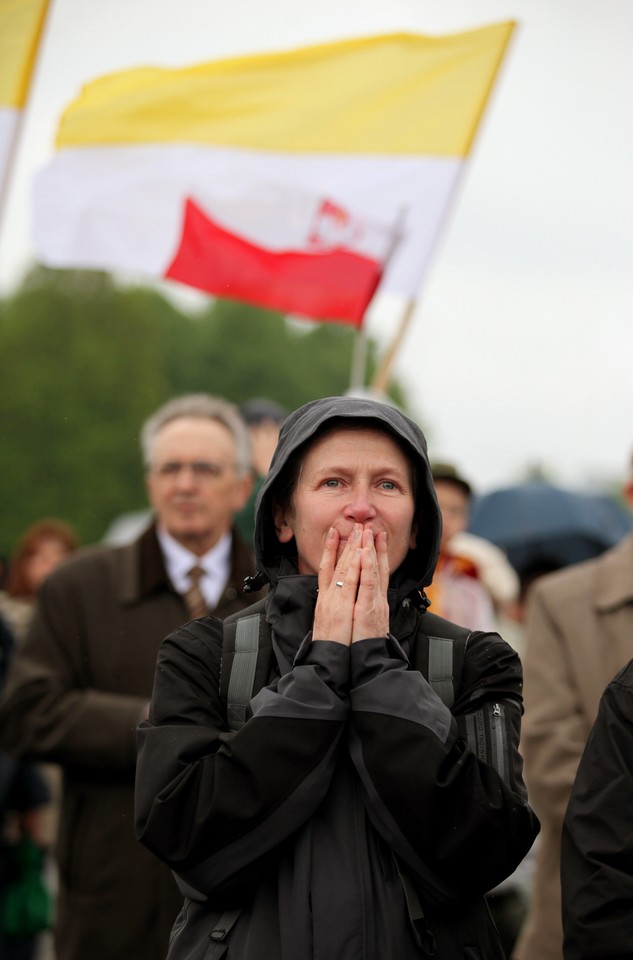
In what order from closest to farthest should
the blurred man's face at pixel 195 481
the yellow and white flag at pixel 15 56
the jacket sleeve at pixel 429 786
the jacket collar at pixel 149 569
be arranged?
the jacket sleeve at pixel 429 786 < the jacket collar at pixel 149 569 < the blurred man's face at pixel 195 481 < the yellow and white flag at pixel 15 56

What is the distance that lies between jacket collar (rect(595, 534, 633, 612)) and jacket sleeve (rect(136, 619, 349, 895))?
2262mm

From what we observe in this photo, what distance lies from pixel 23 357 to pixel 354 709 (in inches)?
1758

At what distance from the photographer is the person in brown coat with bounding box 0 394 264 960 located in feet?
15.2

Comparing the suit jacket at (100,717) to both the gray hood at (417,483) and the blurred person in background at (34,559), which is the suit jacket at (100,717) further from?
the blurred person in background at (34,559)

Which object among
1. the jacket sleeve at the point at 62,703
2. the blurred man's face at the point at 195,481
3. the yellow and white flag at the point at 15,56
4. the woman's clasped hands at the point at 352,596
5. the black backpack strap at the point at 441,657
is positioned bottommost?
the jacket sleeve at the point at 62,703

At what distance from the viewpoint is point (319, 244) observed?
693cm

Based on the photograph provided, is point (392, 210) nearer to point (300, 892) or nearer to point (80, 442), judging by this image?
point (300, 892)

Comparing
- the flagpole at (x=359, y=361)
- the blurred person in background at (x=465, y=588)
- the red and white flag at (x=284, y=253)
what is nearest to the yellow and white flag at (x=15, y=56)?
the red and white flag at (x=284, y=253)

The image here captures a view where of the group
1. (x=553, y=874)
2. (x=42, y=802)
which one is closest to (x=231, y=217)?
(x=42, y=802)

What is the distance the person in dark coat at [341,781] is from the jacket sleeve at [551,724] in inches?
76.3

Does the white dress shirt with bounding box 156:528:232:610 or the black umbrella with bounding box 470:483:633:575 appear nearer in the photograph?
the white dress shirt with bounding box 156:528:232:610

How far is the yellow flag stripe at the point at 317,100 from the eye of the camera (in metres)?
7.06

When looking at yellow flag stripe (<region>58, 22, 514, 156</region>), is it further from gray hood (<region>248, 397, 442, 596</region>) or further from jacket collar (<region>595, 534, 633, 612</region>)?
gray hood (<region>248, 397, 442, 596</region>)

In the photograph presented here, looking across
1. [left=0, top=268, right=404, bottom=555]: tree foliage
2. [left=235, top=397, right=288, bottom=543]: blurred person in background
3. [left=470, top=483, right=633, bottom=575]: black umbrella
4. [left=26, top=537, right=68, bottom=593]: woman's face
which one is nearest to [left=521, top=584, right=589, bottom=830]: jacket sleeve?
[left=235, top=397, right=288, bottom=543]: blurred person in background
